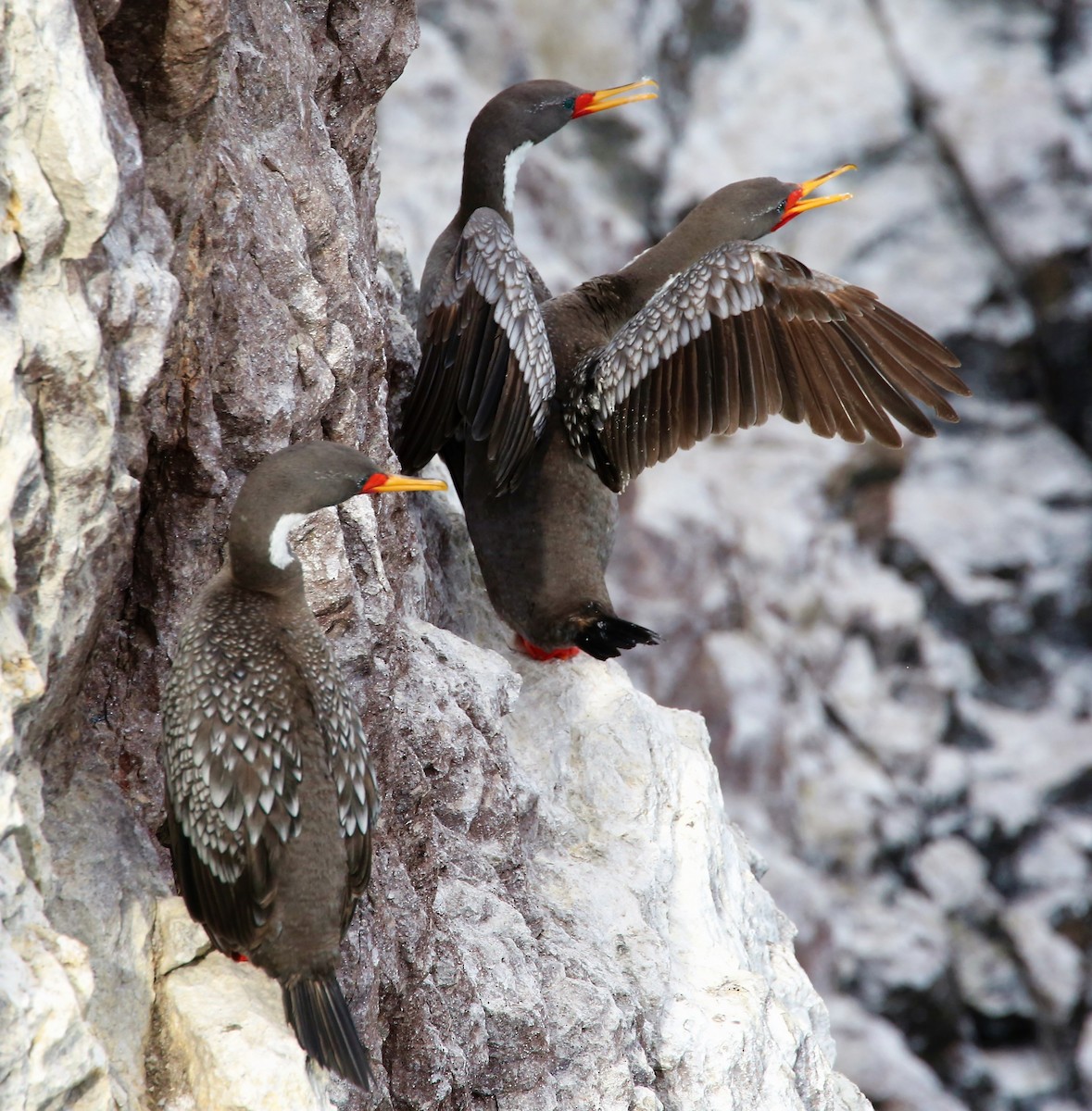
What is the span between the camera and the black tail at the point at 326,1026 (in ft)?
12.0

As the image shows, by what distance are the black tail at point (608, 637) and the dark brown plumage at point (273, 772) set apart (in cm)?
214

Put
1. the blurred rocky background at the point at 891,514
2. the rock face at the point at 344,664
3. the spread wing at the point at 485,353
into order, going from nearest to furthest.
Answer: the rock face at the point at 344,664, the spread wing at the point at 485,353, the blurred rocky background at the point at 891,514

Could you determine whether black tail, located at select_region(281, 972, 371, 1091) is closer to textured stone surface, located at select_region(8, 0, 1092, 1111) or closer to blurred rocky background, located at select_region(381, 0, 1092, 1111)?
textured stone surface, located at select_region(8, 0, 1092, 1111)

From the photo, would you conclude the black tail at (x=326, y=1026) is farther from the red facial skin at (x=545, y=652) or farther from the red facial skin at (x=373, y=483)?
the red facial skin at (x=545, y=652)

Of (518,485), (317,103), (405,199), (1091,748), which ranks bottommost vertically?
(1091,748)

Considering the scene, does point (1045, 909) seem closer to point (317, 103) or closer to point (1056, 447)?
point (1056, 447)

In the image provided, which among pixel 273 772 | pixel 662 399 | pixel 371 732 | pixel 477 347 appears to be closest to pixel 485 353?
pixel 477 347

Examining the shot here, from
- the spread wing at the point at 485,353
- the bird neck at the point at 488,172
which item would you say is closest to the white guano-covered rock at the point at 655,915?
the spread wing at the point at 485,353

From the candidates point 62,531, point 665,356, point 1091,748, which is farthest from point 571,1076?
point 1091,748

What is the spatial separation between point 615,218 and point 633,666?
5.55 m

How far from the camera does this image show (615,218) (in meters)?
15.6

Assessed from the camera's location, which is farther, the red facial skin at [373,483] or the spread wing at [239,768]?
the red facial skin at [373,483]

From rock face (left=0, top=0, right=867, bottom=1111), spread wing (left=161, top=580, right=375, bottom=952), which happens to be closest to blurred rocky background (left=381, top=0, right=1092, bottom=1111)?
rock face (left=0, top=0, right=867, bottom=1111)

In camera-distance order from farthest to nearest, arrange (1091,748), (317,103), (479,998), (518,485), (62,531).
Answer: (1091,748)
(518,485)
(317,103)
(479,998)
(62,531)
